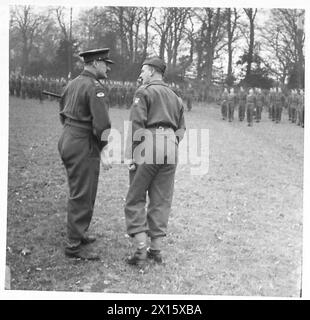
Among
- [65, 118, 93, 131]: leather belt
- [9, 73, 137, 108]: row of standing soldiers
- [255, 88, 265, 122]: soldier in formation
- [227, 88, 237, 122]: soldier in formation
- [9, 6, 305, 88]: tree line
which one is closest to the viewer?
[65, 118, 93, 131]: leather belt

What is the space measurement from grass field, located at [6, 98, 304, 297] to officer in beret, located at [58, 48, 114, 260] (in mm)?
306

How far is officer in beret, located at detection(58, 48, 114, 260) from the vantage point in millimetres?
3805

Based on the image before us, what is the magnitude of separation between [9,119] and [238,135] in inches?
256

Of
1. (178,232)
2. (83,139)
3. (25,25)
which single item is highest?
(25,25)

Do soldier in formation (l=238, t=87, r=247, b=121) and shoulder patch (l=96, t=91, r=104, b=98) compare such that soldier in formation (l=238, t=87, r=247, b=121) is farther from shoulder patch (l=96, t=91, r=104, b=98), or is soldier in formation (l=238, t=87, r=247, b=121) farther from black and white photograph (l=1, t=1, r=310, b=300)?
shoulder patch (l=96, t=91, r=104, b=98)

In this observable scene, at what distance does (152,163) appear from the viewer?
3.88 meters

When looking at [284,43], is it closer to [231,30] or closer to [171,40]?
[231,30]

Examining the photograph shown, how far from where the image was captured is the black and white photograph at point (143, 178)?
3.82 meters

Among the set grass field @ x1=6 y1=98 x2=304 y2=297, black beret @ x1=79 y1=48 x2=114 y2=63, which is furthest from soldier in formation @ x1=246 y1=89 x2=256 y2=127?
black beret @ x1=79 y1=48 x2=114 y2=63

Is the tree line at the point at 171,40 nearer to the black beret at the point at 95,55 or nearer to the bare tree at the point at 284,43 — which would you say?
the bare tree at the point at 284,43

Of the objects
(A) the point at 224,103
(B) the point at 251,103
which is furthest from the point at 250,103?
(A) the point at 224,103

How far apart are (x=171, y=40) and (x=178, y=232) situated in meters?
2.86
